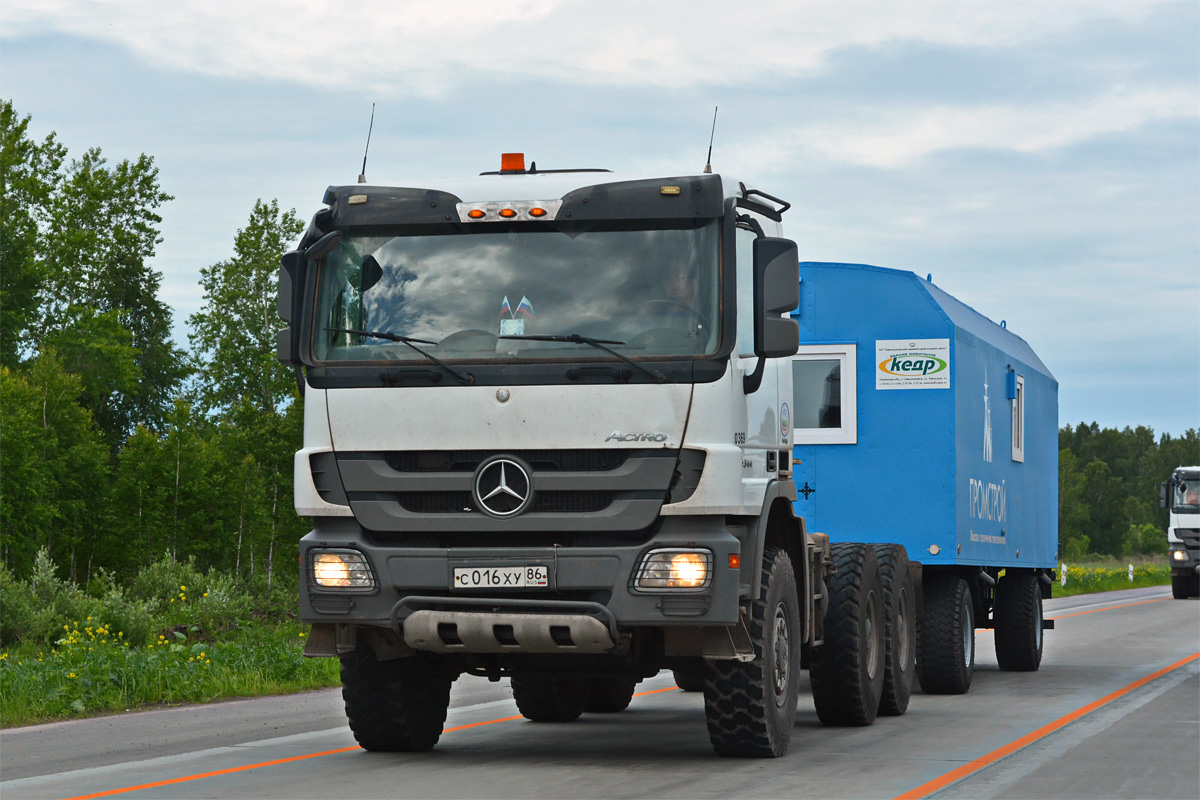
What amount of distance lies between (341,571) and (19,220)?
166ft

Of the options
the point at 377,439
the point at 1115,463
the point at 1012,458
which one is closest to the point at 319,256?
the point at 377,439

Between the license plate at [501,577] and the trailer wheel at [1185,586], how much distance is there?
36.3 meters

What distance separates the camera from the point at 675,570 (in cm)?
898

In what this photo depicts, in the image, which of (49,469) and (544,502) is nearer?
(544,502)

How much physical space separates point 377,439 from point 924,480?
6.43 meters

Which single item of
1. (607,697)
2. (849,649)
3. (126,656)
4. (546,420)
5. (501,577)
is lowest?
(607,697)

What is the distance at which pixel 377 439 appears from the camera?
9273 mm

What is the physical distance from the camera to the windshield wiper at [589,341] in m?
9.02

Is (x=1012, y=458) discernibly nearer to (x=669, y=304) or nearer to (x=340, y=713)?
(x=340, y=713)

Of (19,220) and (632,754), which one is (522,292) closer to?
(632,754)

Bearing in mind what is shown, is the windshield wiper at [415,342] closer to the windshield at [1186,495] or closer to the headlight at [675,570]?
the headlight at [675,570]

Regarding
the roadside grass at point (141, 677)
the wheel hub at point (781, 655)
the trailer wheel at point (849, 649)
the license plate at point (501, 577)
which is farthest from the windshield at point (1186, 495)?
the license plate at point (501, 577)

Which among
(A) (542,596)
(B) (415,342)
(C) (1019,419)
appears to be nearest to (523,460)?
(A) (542,596)

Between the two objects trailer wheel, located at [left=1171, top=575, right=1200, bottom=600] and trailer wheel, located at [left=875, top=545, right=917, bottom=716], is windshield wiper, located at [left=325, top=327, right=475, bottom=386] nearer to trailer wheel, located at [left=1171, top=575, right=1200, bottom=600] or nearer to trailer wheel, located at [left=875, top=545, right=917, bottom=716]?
trailer wheel, located at [left=875, top=545, right=917, bottom=716]
